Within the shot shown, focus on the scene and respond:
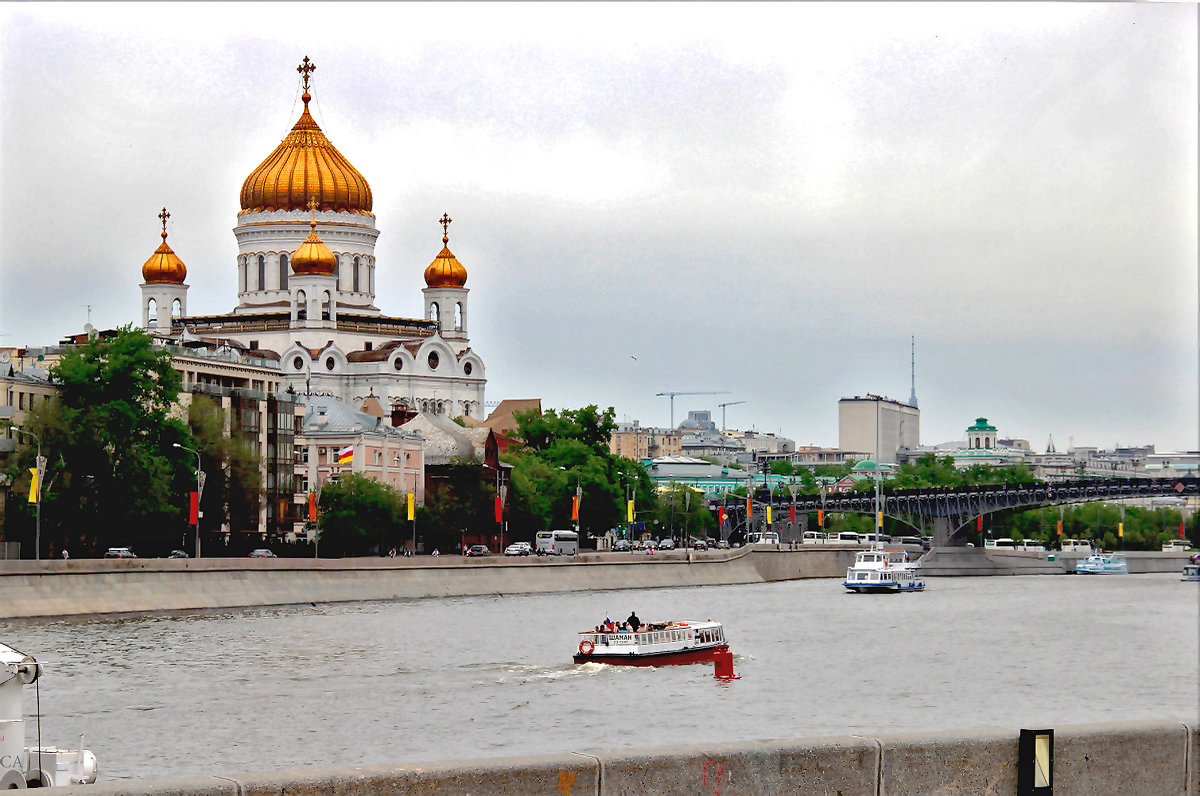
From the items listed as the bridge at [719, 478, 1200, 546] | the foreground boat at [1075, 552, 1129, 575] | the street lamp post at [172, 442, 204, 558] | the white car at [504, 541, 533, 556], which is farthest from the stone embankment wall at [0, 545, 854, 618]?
the foreground boat at [1075, 552, 1129, 575]

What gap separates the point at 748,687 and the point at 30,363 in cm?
6325

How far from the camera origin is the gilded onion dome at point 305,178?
431ft

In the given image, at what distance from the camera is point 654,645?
43.7 meters

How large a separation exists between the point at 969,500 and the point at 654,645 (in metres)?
80.8

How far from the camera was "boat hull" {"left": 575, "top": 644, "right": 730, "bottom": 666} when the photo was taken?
42.4 metres

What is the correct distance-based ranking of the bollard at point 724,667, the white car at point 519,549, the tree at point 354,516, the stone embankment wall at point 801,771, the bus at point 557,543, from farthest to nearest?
the bus at point 557,543, the white car at point 519,549, the tree at point 354,516, the bollard at point 724,667, the stone embankment wall at point 801,771

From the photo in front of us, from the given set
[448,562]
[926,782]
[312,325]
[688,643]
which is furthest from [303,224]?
[926,782]

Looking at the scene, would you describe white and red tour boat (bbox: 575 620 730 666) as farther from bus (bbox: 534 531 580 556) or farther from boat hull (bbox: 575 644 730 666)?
bus (bbox: 534 531 580 556)

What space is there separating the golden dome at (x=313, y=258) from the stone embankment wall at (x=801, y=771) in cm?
11727

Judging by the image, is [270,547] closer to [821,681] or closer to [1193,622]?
[1193,622]

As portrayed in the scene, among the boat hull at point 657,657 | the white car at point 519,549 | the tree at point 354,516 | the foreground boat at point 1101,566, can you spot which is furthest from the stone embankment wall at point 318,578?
the foreground boat at point 1101,566

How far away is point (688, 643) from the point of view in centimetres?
4384

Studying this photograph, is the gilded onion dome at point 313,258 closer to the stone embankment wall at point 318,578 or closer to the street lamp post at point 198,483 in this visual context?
the stone embankment wall at point 318,578

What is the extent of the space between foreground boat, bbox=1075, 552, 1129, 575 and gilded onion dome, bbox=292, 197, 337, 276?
5205 centimetres
